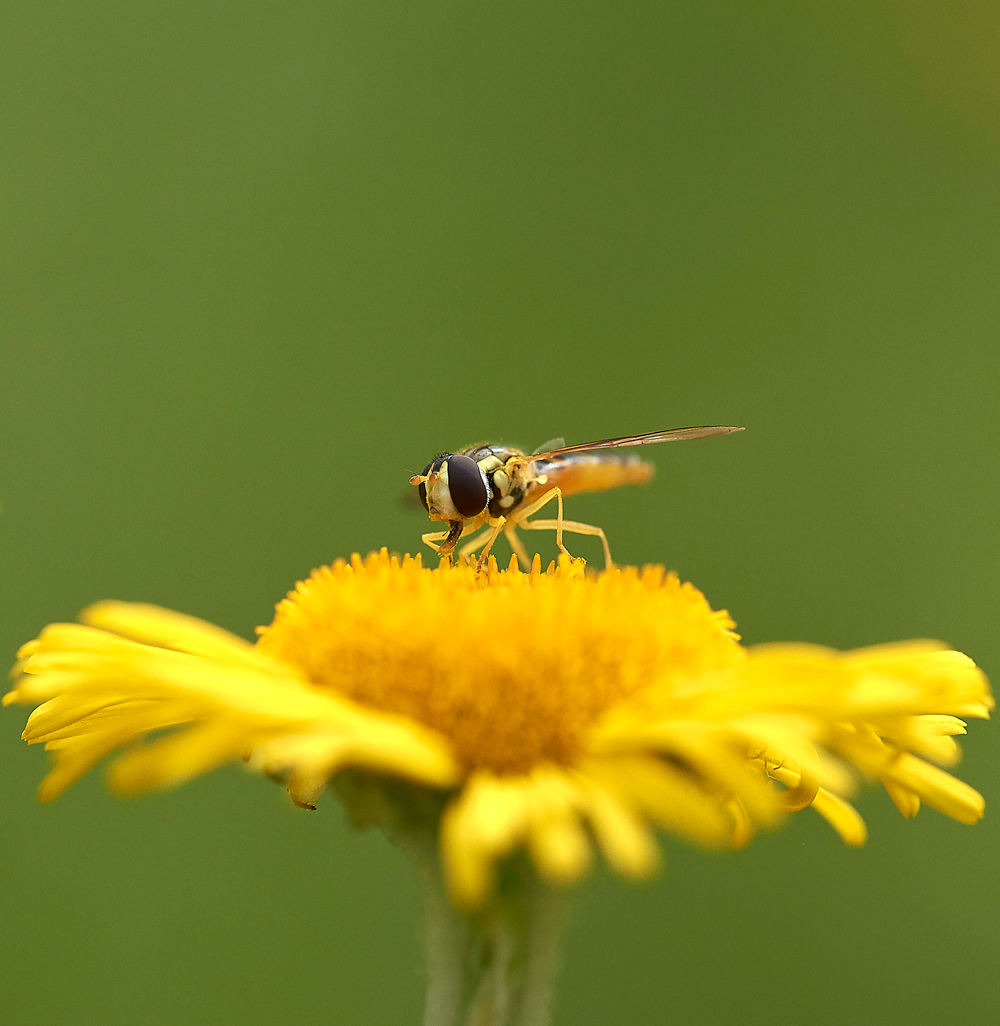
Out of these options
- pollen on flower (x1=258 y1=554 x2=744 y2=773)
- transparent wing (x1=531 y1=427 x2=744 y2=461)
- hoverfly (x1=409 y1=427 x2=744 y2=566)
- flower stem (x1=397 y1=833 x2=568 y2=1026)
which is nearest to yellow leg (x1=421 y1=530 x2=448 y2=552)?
hoverfly (x1=409 y1=427 x2=744 y2=566)

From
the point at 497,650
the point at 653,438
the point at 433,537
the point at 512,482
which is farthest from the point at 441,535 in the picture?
the point at 497,650

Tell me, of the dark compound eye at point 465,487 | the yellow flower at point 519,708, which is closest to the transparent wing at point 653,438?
the dark compound eye at point 465,487

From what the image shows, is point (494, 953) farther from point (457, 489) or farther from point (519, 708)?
point (457, 489)

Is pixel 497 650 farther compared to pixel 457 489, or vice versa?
pixel 457 489

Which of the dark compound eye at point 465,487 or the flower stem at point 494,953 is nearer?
the flower stem at point 494,953

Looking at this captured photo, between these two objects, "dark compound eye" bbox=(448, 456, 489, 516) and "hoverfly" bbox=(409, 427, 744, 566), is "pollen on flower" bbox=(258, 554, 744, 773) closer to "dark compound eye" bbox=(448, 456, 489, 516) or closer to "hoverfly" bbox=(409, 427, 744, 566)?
"hoverfly" bbox=(409, 427, 744, 566)

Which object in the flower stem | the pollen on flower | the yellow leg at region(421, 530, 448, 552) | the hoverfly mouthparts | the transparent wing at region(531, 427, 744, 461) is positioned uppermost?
the transparent wing at region(531, 427, 744, 461)

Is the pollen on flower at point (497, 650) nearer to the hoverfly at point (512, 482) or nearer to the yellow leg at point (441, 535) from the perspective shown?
the hoverfly at point (512, 482)
